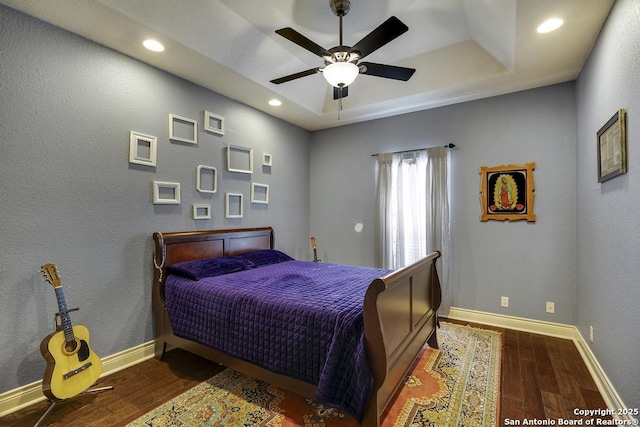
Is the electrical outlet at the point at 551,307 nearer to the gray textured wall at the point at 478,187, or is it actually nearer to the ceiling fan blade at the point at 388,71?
the gray textured wall at the point at 478,187

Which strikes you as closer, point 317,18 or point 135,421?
point 135,421

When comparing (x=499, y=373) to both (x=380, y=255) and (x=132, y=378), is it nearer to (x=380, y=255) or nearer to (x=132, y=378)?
(x=380, y=255)

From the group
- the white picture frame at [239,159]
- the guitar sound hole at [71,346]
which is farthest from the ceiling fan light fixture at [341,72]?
the guitar sound hole at [71,346]

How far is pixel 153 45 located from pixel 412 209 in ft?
10.8

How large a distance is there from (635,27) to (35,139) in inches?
152

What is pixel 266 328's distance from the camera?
203cm

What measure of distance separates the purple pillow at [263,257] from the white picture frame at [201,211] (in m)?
0.59

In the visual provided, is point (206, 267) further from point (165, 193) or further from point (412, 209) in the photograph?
point (412, 209)

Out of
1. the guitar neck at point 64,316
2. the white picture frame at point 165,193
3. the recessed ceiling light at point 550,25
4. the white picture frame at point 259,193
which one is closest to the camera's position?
the guitar neck at point 64,316

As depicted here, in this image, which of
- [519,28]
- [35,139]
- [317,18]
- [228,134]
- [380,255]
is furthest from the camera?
[380,255]

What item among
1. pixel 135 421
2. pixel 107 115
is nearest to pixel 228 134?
pixel 107 115

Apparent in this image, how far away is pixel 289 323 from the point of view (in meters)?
1.92

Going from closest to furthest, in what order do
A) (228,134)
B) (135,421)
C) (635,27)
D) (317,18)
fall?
(635,27), (135,421), (317,18), (228,134)

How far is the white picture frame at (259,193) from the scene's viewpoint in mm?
3893
